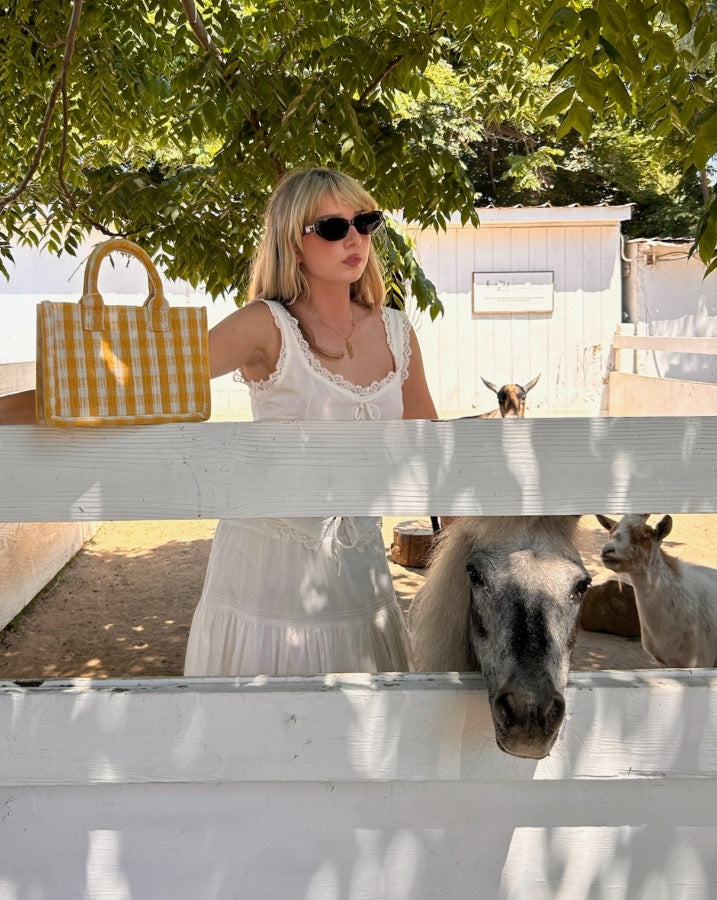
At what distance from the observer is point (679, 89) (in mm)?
1995

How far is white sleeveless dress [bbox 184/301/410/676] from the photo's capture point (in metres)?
1.91

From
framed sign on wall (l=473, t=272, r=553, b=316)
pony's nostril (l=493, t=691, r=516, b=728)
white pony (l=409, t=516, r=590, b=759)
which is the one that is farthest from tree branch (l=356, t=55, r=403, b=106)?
framed sign on wall (l=473, t=272, r=553, b=316)

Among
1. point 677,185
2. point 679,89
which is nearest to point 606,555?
point 679,89

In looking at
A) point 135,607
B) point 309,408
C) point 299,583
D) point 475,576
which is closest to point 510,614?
point 475,576

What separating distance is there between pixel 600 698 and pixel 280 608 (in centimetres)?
73

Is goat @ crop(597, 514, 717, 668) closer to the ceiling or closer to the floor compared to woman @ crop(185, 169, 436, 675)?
closer to the floor

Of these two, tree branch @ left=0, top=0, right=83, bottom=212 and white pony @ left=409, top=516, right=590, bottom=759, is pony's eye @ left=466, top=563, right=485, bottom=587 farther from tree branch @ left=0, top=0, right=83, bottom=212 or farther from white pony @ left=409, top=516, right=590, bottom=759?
tree branch @ left=0, top=0, right=83, bottom=212

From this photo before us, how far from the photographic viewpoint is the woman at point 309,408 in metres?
1.92

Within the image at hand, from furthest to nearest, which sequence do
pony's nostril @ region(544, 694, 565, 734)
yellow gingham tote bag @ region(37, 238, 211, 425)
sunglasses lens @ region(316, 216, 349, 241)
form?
sunglasses lens @ region(316, 216, 349, 241) < yellow gingham tote bag @ region(37, 238, 211, 425) < pony's nostril @ region(544, 694, 565, 734)

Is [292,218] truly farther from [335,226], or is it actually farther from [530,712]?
[530,712]

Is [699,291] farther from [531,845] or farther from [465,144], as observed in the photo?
[531,845]

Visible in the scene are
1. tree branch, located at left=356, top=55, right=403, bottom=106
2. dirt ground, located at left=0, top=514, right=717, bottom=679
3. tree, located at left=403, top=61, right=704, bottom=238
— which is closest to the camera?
tree branch, located at left=356, top=55, right=403, bottom=106

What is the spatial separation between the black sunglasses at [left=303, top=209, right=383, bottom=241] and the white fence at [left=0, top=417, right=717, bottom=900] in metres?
0.75

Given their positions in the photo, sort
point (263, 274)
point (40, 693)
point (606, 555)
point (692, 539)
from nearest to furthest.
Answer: point (40, 693) < point (263, 274) < point (606, 555) < point (692, 539)
